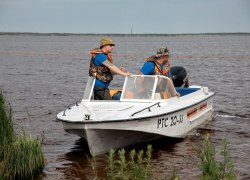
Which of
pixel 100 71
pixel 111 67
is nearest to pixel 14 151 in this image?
pixel 111 67

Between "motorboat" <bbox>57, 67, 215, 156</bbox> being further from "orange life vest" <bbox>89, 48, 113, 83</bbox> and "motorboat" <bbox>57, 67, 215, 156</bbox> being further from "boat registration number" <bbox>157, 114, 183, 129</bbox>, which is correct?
"orange life vest" <bbox>89, 48, 113, 83</bbox>

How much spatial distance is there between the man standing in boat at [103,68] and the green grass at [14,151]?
3.09 metres

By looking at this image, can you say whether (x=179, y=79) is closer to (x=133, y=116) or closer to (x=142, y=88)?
(x=142, y=88)

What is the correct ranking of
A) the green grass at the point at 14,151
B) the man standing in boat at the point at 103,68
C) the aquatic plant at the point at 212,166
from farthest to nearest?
the man standing in boat at the point at 103,68
the green grass at the point at 14,151
the aquatic plant at the point at 212,166

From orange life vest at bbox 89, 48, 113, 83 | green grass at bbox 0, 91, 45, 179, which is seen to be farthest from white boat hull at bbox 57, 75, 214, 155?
green grass at bbox 0, 91, 45, 179

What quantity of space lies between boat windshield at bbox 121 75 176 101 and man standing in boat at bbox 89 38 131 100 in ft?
1.02

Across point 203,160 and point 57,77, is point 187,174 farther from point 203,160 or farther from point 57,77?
point 57,77

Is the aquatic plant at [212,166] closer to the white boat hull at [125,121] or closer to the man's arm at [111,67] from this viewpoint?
the white boat hull at [125,121]

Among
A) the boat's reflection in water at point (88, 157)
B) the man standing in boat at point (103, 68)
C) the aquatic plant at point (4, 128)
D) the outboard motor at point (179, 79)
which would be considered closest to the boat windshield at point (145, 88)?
the man standing in boat at point (103, 68)

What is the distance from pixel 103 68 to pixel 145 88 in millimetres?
1046

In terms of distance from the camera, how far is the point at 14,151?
8805mm

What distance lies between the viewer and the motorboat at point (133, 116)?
1051cm

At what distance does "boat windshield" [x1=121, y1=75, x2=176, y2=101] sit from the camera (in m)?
12.1

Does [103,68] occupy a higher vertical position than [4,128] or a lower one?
higher
